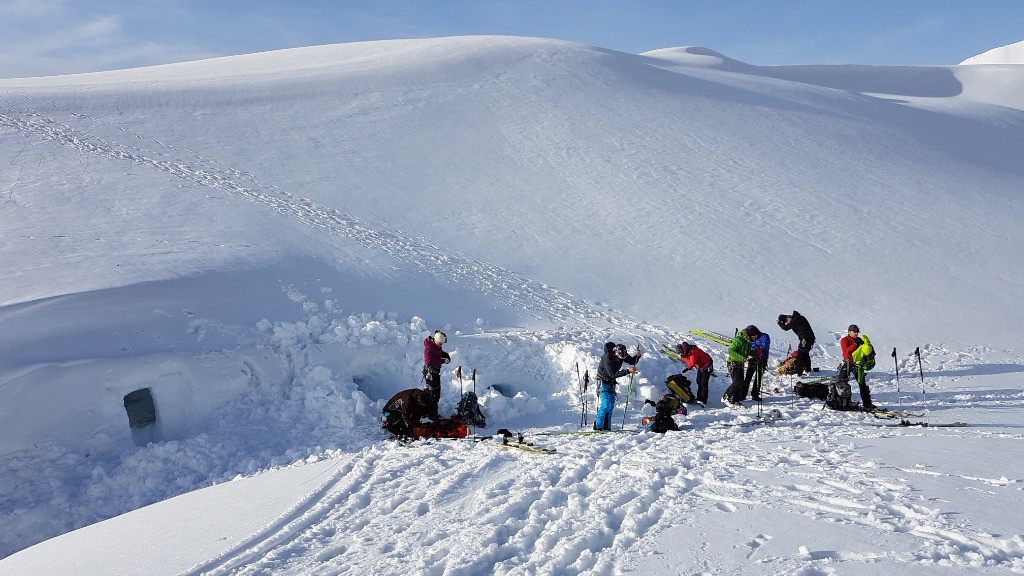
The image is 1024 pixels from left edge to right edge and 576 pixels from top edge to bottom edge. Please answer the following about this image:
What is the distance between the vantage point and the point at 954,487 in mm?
6355

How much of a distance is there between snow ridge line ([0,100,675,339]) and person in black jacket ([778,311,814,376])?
2140mm

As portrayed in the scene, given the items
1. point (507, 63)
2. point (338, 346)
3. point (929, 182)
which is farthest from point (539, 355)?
point (507, 63)

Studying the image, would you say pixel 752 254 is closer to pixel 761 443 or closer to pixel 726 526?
pixel 761 443

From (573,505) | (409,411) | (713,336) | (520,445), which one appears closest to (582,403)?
(520,445)

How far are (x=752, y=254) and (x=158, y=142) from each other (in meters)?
16.7

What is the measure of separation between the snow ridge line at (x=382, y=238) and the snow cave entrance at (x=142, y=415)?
5817 millimetres

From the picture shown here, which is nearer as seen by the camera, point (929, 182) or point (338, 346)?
point (338, 346)

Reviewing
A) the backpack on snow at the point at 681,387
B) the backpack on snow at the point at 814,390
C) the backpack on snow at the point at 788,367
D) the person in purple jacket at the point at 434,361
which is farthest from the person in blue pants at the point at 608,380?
the backpack on snow at the point at 788,367

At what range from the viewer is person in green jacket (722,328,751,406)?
34.3 ft

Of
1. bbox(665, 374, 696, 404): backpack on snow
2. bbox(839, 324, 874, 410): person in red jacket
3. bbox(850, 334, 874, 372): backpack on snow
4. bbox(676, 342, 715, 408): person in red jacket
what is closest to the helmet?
bbox(665, 374, 696, 404): backpack on snow

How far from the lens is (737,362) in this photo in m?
10.5

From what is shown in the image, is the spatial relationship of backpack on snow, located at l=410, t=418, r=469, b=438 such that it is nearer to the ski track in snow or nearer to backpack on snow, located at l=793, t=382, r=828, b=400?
the ski track in snow

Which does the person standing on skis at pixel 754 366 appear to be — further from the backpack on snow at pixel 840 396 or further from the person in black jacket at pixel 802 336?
the person in black jacket at pixel 802 336

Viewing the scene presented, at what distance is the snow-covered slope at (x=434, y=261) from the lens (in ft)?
29.2
